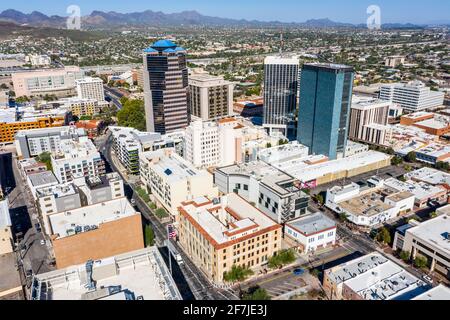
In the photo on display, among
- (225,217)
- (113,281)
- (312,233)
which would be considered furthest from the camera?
(225,217)

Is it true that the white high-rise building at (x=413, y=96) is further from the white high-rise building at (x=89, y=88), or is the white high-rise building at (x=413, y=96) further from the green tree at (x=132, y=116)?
the white high-rise building at (x=89, y=88)

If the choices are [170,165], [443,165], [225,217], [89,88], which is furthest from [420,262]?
[89,88]

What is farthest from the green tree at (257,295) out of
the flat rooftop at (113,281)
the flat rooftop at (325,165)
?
the flat rooftop at (325,165)

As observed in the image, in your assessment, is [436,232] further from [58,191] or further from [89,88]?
[89,88]

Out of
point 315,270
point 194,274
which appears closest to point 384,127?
point 315,270

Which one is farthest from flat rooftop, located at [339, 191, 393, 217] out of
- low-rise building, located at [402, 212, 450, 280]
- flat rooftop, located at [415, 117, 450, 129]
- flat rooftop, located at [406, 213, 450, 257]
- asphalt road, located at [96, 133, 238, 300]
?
flat rooftop, located at [415, 117, 450, 129]

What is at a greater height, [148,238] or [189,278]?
[148,238]

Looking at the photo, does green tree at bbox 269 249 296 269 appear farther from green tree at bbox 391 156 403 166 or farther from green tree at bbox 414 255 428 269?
green tree at bbox 391 156 403 166
